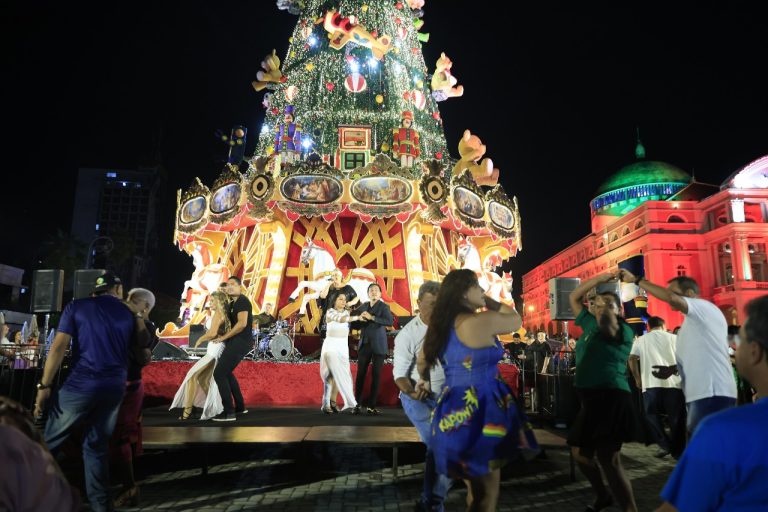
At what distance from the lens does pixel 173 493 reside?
4723mm

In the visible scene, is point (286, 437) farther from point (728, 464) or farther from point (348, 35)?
point (348, 35)

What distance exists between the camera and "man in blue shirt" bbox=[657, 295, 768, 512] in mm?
1204

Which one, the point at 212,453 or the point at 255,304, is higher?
the point at 255,304

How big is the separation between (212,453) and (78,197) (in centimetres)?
7579

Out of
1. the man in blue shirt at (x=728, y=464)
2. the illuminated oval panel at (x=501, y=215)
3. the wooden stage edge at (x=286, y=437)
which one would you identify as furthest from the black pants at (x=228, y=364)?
the illuminated oval panel at (x=501, y=215)

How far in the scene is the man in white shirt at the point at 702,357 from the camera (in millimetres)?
3699

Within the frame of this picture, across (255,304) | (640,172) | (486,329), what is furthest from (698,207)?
(486,329)

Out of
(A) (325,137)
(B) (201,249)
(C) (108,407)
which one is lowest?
(C) (108,407)

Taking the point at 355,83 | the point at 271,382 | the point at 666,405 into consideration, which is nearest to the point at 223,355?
the point at 271,382

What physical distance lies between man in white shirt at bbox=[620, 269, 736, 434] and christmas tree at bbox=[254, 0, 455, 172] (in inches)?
587

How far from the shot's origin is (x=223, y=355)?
6.91m

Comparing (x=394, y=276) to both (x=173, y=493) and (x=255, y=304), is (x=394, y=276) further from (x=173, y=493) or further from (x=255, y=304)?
(x=173, y=493)

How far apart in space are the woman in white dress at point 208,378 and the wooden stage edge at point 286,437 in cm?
164

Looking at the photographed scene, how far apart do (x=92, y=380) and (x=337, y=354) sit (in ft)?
15.4
